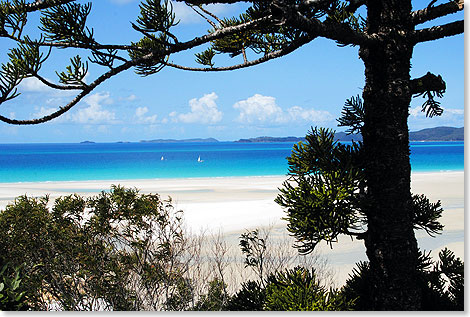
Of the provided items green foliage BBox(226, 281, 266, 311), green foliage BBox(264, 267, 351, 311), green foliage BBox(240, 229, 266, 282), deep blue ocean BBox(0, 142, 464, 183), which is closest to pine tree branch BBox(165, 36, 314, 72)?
green foliage BBox(264, 267, 351, 311)

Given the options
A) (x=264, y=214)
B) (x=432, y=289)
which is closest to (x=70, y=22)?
(x=432, y=289)

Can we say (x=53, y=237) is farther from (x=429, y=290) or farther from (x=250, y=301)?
(x=429, y=290)

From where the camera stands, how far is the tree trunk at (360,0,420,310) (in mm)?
2459

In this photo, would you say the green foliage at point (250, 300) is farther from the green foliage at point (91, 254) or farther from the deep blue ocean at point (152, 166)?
the deep blue ocean at point (152, 166)

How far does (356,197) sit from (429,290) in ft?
3.49

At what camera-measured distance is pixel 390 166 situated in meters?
2.45

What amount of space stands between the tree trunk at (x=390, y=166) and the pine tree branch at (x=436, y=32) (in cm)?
6

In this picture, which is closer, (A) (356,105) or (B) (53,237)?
(A) (356,105)

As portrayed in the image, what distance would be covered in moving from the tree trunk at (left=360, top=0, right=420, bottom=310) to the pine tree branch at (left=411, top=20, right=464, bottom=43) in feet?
0.20

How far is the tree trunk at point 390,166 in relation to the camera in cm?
246

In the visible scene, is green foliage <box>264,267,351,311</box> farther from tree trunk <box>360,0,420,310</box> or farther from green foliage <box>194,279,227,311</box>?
green foliage <box>194,279,227,311</box>

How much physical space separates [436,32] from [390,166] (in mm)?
784

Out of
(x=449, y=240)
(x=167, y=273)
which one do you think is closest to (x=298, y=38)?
(x=167, y=273)

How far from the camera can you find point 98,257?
4.58 meters
